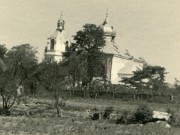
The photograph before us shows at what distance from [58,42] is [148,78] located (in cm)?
2778

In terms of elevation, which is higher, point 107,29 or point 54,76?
point 107,29

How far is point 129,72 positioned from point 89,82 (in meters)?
19.4

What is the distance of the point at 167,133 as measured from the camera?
21.7m

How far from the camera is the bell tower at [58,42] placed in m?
98.7

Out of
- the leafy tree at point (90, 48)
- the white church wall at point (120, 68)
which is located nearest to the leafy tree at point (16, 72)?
the leafy tree at point (90, 48)

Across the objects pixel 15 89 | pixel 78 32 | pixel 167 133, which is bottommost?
pixel 167 133

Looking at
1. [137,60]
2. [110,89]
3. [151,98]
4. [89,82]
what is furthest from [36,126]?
[137,60]

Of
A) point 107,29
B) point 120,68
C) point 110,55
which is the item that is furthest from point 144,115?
point 107,29

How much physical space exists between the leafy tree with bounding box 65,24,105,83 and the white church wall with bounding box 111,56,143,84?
1185 centimetres

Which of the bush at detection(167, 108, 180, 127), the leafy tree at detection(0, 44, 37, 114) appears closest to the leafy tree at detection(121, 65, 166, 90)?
the leafy tree at detection(0, 44, 37, 114)

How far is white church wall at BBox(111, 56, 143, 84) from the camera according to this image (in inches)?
3395

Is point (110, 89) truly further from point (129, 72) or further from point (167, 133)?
point (167, 133)

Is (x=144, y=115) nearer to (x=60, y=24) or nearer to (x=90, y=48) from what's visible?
(x=90, y=48)

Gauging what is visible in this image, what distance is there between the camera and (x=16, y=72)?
3441 centimetres
